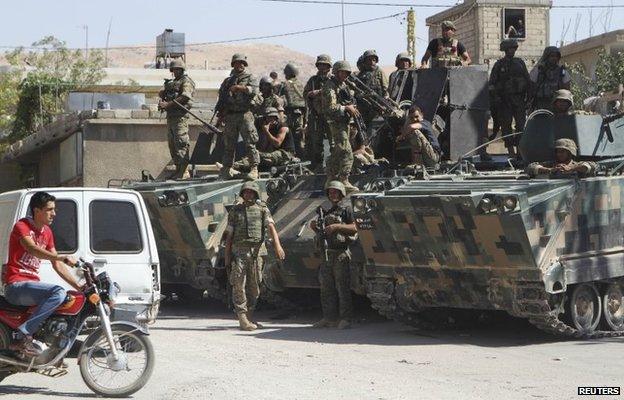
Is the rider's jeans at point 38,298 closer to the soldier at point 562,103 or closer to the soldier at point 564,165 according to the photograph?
the soldier at point 564,165

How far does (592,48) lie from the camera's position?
1377 inches

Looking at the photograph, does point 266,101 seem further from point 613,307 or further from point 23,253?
point 23,253

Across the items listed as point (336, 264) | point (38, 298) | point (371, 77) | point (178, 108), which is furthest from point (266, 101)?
point (38, 298)

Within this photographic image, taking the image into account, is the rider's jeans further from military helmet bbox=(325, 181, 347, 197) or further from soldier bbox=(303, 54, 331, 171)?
soldier bbox=(303, 54, 331, 171)

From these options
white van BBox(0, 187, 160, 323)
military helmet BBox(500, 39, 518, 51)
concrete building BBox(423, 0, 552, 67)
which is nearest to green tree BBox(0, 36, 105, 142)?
concrete building BBox(423, 0, 552, 67)

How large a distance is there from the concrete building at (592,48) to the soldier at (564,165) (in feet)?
65.9

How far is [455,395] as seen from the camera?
31.2 feet

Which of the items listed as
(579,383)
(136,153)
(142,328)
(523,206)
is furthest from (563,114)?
(136,153)

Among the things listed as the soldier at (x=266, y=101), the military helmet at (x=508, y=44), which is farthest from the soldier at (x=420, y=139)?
the soldier at (x=266, y=101)

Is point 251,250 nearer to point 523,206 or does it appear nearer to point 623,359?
point 523,206

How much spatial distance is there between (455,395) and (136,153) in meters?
15.7

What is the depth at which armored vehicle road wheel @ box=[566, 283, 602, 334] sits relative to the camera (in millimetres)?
12820

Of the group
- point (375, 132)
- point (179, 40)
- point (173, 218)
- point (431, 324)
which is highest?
point (179, 40)

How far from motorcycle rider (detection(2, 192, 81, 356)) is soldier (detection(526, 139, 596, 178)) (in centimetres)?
528
